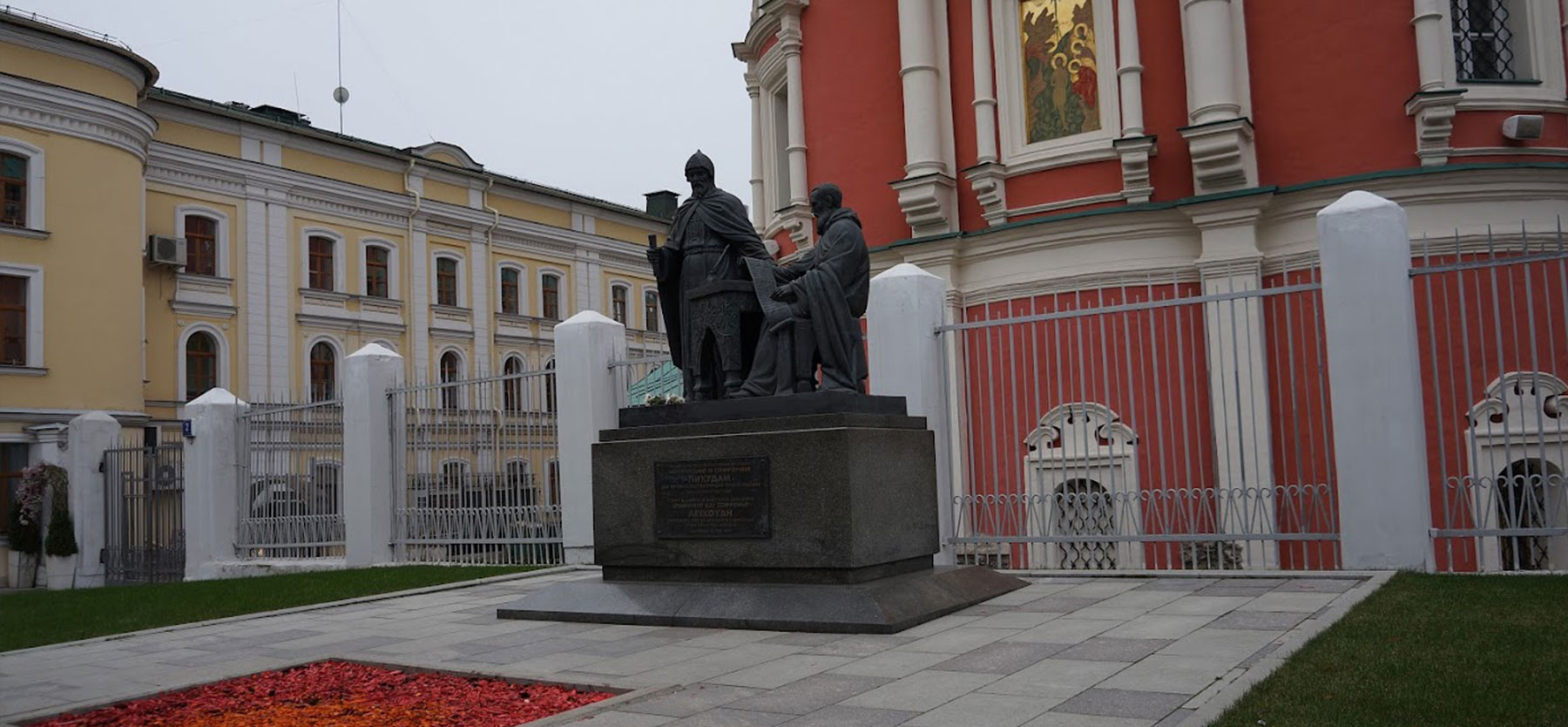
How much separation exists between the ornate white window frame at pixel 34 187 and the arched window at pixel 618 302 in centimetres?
1763

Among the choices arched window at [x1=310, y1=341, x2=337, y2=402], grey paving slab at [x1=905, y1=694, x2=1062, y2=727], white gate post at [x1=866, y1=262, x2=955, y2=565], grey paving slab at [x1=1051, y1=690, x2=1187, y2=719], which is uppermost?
arched window at [x1=310, y1=341, x2=337, y2=402]

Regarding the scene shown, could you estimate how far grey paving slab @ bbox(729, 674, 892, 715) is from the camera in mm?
5211

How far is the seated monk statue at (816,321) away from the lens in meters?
8.40

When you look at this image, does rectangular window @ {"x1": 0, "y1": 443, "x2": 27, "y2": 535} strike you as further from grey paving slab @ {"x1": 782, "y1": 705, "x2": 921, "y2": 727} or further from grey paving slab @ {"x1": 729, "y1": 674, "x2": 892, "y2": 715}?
grey paving slab @ {"x1": 782, "y1": 705, "x2": 921, "y2": 727}

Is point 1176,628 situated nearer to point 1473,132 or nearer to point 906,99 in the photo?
point 1473,132

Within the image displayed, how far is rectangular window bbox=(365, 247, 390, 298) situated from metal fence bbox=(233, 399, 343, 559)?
15.0m

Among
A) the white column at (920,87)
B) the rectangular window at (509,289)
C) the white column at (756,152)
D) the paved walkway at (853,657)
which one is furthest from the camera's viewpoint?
the rectangular window at (509,289)

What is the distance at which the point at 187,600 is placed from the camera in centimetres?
1154

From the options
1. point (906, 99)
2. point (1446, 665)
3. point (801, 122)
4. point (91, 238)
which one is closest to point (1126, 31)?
point (906, 99)

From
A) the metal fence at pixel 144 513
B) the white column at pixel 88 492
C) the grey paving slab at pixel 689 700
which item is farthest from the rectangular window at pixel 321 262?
the grey paving slab at pixel 689 700

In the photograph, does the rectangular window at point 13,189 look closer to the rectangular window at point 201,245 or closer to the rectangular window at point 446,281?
the rectangular window at point 201,245

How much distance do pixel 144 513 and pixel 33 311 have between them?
6.76 meters

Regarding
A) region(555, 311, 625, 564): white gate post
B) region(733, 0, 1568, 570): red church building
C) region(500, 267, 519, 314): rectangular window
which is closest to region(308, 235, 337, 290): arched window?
region(500, 267, 519, 314): rectangular window

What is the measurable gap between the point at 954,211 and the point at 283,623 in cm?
937
